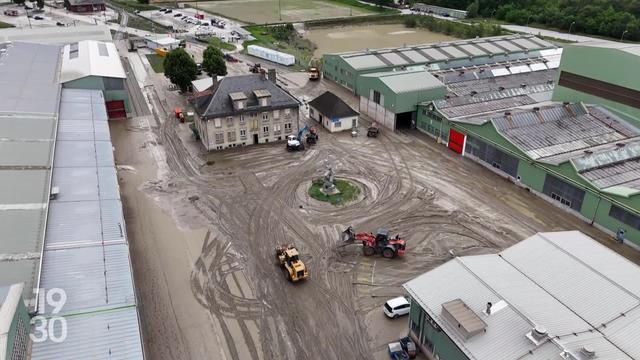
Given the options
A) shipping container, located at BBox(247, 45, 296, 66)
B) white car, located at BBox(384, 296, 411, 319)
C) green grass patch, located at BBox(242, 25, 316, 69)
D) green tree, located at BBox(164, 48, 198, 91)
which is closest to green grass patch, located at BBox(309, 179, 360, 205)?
white car, located at BBox(384, 296, 411, 319)

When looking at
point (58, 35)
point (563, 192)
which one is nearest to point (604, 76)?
point (563, 192)

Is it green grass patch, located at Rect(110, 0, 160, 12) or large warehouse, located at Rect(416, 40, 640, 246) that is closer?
large warehouse, located at Rect(416, 40, 640, 246)

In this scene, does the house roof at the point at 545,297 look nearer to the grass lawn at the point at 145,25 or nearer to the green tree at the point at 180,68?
the green tree at the point at 180,68

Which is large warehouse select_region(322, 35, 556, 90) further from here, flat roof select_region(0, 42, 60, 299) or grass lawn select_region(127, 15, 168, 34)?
grass lawn select_region(127, 15, 168, 34)

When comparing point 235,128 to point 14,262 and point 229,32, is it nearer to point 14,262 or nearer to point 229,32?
point 14,262

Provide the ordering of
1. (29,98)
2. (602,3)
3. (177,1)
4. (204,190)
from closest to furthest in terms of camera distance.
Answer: (204,190) < (29,98) < (602,3) < (177,1)

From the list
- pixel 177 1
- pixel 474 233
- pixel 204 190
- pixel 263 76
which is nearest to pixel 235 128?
pixel 263 76

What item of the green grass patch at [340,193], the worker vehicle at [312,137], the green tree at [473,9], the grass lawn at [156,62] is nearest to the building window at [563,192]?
the green grass patch at [340,193]

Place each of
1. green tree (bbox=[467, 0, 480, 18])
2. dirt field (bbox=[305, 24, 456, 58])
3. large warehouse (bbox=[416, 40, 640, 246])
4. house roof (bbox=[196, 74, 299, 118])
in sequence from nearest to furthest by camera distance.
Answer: large warehouse (bbox=[416, 40, 640, 246]) < house roof (bbox=[196, 74, 299, 118]) < dirt field (bbox=[305, 24, 456, 58]) < green tree (bbox=[467, 0, 480, 18])
